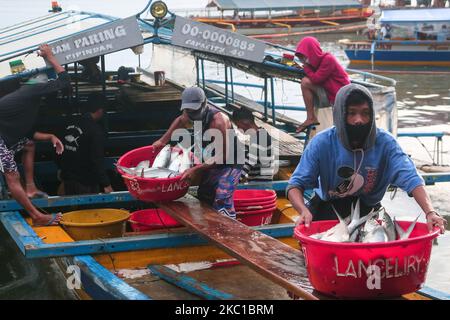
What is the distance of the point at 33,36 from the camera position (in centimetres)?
927

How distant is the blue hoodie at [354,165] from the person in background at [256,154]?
3608 millimetres

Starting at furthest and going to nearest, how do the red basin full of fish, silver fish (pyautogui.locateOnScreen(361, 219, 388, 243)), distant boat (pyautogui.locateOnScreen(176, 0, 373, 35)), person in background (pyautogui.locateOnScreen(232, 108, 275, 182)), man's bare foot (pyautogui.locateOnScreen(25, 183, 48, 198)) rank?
distant boat (pyautogui.locateOnScreen(176, 0, 373, 35)), person in background (pyautogui.locateOnScreen(232, 108, 275, 182)), man's bare foot (pyautogui.locateOnScreen(25, 183, 48, 198)), silver fish (pyautogui.locateOnScreen(361, 219, 388, 243)), the red basin full of fish

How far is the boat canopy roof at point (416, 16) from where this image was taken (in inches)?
1142

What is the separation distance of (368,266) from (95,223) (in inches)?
148

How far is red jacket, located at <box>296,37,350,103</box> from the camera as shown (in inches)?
328

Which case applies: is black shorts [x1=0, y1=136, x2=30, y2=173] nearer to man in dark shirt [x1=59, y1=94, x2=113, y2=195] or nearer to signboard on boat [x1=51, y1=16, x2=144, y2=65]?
man in dark shirt [x1=59, y1=94, x2=113, y2=195]

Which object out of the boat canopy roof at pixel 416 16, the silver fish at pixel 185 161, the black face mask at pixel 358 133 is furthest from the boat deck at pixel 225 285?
the boat canopy roof at pixel 416 16

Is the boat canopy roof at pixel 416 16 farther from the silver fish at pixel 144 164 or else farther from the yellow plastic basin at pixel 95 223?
the yellow plastic basin at pixel 95 223

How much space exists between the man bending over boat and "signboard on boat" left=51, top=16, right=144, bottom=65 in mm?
1135

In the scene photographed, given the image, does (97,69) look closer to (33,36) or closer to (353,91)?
(33,36)

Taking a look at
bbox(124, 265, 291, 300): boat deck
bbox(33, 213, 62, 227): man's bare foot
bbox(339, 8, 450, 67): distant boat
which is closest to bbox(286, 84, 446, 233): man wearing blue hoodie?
bbox(124, 265, 291, 300): boat deck

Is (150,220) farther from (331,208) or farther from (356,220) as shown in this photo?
(356,220)

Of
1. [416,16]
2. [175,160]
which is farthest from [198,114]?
[416,16]

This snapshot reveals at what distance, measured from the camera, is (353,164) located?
4309 mm
